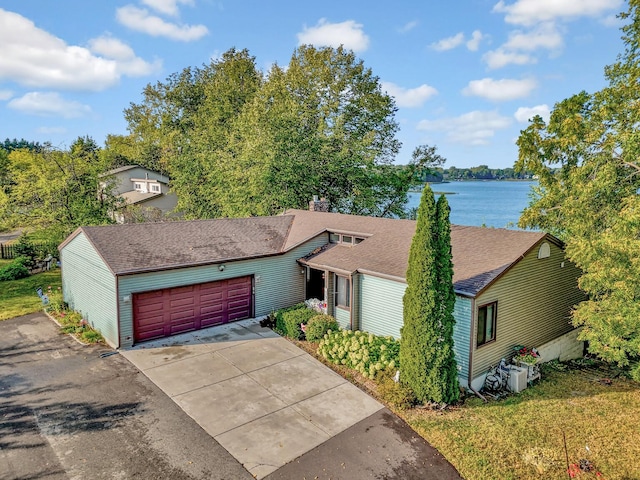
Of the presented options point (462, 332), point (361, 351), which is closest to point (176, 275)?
point (361, 351)

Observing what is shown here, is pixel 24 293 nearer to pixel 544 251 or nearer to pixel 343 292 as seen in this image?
pixel 343 292

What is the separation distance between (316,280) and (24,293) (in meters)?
15.2

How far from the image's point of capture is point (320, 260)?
17.1 metres

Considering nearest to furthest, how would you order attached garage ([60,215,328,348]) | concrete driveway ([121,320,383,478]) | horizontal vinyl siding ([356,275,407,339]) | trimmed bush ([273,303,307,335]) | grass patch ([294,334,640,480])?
grass patch ([294,334,640,480]) → concrete driveway ([121,320,383,478]) → horizontal vinyl siding ([356,275,407,339]) → attached garage ([60,215,328,348]) → trimmed bush ([273,303,307,335])

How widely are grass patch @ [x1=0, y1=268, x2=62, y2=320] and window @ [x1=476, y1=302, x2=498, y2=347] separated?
1843 centimetres

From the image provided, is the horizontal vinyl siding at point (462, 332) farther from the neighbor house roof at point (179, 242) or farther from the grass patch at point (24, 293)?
the grass patch at point (24, 293)

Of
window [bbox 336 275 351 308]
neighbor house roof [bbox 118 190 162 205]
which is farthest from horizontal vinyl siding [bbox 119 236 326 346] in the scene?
neighbor house roof [bbox 118 190 162 205]

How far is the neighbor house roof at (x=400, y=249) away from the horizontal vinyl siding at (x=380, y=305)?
1.44 ft

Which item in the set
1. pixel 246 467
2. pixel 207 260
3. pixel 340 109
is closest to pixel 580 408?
pixel 246 467

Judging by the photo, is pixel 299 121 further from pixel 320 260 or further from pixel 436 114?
pixel 320 260

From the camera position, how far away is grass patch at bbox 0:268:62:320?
59.8 ft

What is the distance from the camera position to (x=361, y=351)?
1317 centimetres

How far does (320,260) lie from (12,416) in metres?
11.0

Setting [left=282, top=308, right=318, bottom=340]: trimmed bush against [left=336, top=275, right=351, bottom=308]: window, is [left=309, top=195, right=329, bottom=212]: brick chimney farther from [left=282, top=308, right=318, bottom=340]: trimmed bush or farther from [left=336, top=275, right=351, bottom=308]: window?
[left=282, top=308, right=318, bottom=340]: trimmed bush
